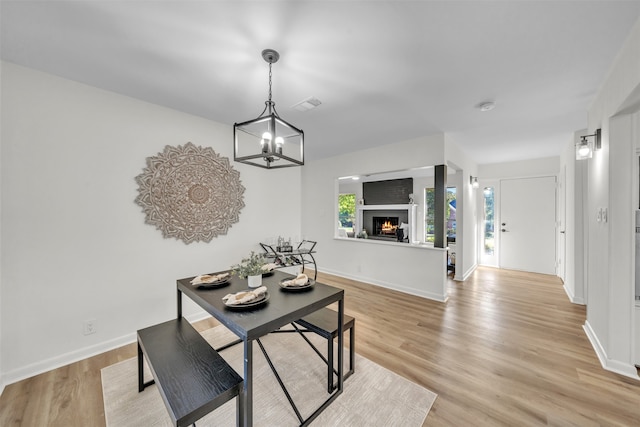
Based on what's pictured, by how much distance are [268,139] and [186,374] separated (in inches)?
58.5

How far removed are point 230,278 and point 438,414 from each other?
1.81 meters

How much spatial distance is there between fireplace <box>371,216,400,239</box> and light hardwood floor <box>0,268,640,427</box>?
3.17m

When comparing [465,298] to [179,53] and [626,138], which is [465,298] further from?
[179,53]

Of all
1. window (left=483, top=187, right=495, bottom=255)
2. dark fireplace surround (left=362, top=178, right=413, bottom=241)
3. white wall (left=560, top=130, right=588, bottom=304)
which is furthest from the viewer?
dark fireplace surround (left=362, top=178, right=413, bottom=241)

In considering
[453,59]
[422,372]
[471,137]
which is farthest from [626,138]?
[422,372]

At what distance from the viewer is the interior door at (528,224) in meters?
4.89

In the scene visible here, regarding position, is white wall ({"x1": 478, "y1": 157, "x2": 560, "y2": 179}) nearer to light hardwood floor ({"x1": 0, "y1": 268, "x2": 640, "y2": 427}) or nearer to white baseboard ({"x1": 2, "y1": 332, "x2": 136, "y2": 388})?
light hardwood floor ({"x1": 0, "y1": 268, "x2": 640, "y2": 427})

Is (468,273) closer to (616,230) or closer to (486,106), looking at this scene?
(616,230)

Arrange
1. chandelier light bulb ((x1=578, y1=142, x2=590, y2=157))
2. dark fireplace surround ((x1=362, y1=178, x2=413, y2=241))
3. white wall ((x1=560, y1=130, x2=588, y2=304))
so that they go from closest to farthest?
chandelier light bulb ((x1=578, y1=142, x2=590, y2=157)) → white wall ((x1=560, y1=130, x2=588, y2=304)) → dark fireplace surround ((x1=362, y1=178, x2=413, y2=241))

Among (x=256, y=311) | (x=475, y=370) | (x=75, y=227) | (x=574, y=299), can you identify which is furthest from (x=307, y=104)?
(x=574, y=299)

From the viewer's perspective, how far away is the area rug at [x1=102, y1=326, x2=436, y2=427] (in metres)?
1.50

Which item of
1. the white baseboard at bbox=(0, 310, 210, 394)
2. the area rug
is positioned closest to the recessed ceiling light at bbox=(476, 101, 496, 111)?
the area rug

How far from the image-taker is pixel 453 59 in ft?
5.86

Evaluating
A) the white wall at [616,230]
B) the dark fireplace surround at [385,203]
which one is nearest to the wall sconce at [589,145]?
the white wall at [616,230]
